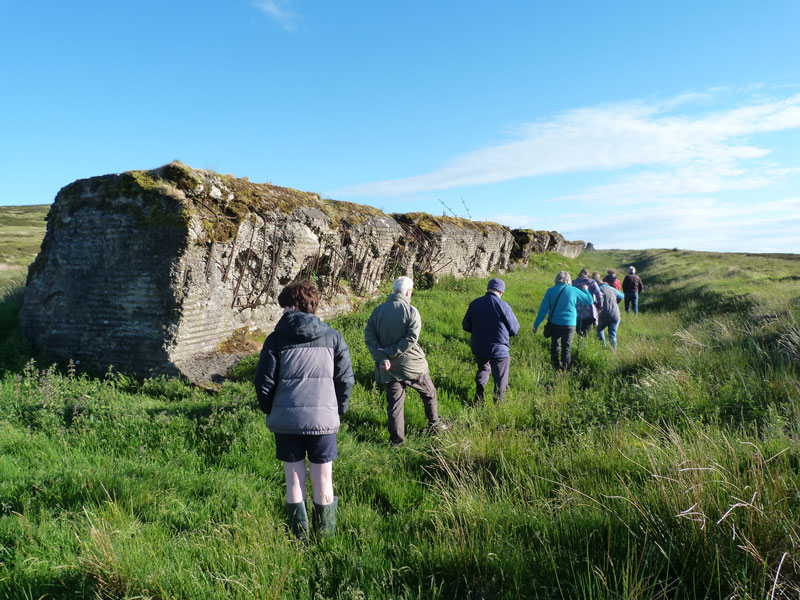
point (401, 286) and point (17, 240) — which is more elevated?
point (17, 240)

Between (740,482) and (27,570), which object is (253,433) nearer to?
(27,570)

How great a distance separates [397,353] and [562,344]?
12.7ft

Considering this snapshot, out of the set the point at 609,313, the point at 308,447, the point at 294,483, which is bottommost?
the point at 294,483

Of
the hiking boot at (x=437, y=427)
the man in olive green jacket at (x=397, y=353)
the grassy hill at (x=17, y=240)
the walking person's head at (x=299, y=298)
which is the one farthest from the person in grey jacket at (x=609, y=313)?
the grassy hill at (x=17, y=240)

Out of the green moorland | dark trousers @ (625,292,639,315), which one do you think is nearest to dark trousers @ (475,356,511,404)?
the green moorland

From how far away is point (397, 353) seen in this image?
513 cm

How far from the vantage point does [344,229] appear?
10.2m

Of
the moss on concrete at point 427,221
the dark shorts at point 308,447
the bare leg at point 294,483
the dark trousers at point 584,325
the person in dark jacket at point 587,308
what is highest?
the moss on concrete at point 427,221

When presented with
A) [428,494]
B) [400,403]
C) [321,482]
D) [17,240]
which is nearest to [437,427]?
[400,403]

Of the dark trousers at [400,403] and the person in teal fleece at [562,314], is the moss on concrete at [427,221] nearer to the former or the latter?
the person in teal fleece at [562,314]

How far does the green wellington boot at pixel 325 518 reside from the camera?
3143mm

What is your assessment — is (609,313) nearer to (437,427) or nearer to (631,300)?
(437,427)

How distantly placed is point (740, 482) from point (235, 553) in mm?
3036

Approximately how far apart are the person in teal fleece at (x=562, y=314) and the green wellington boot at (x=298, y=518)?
17.6 feet
